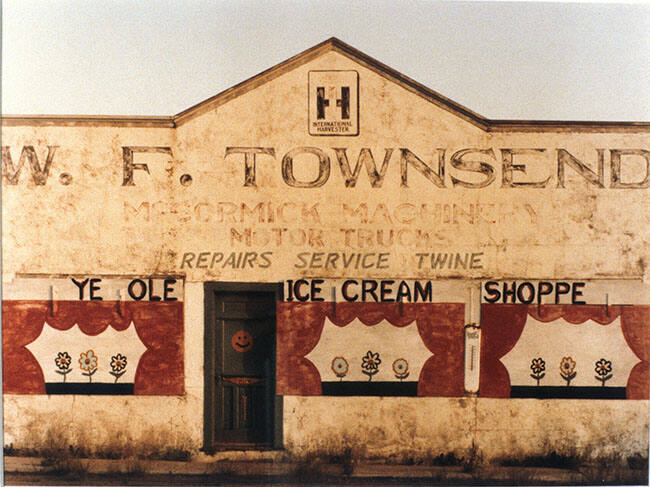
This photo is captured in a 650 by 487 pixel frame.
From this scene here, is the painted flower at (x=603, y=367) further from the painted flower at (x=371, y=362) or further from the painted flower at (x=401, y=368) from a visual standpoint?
the painted flower at (x=371, y=362)

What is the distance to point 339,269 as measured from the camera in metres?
5.74

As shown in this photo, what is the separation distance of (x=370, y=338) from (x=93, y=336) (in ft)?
8.87

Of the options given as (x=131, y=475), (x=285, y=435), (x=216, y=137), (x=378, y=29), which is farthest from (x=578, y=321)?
(x=131, y=475)

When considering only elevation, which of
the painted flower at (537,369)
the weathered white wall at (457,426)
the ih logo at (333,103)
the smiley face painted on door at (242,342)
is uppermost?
the ih logo at (333,103)

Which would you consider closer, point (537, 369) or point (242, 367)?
point (537, 369)

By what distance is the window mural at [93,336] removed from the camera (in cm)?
577

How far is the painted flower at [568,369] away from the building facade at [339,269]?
0.01 m

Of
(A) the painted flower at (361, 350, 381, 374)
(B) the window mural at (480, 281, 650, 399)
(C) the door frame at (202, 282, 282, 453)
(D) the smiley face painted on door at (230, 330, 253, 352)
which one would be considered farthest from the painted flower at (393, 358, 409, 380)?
(D) the smiley face painted on door at (230, 330, 253, 352)

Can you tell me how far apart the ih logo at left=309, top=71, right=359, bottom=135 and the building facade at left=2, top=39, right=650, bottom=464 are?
0.02 m

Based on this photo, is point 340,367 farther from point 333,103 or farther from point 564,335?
point 333,103

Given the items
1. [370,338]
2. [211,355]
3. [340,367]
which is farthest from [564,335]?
[211,355]

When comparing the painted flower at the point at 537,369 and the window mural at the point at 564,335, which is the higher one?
the window mural at the point at 564,335

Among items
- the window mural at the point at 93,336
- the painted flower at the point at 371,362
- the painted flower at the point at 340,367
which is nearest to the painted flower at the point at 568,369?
the painted flower at the point at 371,362

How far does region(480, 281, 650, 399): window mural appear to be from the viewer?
575 centimetres
